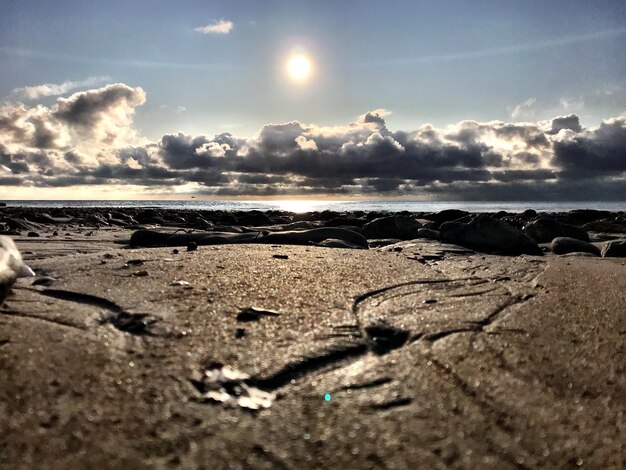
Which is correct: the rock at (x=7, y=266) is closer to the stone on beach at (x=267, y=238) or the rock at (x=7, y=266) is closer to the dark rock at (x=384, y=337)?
the dark rock at (x=384, y=337)

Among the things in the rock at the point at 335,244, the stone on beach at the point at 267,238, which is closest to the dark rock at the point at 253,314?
the rock at the point at 335,244

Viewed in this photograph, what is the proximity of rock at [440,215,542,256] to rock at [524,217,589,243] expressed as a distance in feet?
6.99

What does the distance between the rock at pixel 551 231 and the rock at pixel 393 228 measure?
1.86 metres

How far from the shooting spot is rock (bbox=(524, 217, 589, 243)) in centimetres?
773

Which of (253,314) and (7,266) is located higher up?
(7,266)

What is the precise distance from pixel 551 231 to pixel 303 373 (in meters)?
7.44

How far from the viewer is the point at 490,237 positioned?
5.84 m

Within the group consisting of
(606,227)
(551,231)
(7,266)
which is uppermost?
(7,266)

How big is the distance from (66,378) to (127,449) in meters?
0.37

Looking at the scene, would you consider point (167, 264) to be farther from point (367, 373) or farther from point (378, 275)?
point (367, 373)

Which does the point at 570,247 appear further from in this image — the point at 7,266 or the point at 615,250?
the point at 7,266

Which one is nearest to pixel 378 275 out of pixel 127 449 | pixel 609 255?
pixel 127 449

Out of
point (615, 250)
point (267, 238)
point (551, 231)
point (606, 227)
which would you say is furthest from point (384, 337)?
point (606, 227)

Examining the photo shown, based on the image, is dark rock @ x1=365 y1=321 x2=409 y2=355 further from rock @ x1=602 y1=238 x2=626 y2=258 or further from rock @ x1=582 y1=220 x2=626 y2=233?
rock @ x1=582 y1=220 x2=626 y2=233
